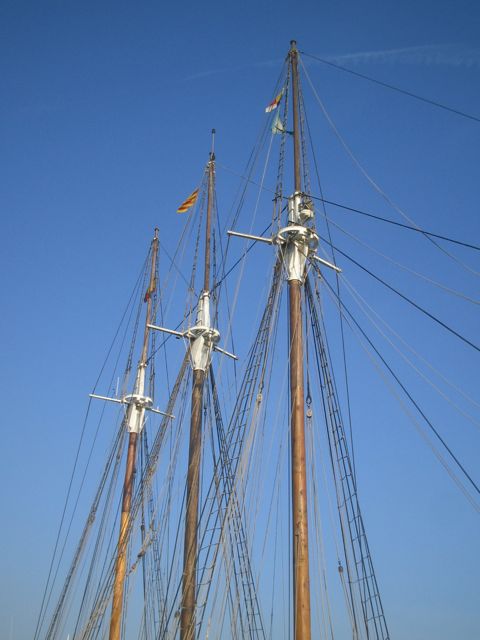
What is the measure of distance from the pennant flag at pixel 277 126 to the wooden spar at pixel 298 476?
252 inches

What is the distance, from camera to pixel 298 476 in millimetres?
14633

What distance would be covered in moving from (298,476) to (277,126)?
12612mm

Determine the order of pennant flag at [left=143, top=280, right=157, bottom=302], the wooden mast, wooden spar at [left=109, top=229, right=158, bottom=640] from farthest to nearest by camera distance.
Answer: pennant flag at [left=143, top=280, right=157, bottom=302]
wooden spar at [left=109, top=229, right=158, bottom=640]
the wooden mast

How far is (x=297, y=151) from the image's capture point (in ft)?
67.7

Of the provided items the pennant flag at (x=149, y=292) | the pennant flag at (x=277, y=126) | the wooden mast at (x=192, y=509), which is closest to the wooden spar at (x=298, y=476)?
the pennant flag at (x=277, y=126)

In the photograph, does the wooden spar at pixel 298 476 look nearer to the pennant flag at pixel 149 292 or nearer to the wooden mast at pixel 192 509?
the wooden mast at pixel 192 509

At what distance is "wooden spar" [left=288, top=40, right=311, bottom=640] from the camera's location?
13.2 metres

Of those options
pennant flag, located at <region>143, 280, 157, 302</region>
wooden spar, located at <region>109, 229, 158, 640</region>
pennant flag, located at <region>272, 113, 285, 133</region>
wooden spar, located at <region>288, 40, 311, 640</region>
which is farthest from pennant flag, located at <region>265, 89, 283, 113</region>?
pennant flag, located at <region>143, 280, 157, 302</region>

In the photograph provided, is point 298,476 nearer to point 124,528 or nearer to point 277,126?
point 277,126

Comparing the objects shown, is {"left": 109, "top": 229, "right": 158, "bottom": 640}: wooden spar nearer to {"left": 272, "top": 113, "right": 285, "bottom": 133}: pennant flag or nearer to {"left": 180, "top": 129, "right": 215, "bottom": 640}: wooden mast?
{"left": 180, "top": 129, "right": 215, "bottom": 640}: wooden mast

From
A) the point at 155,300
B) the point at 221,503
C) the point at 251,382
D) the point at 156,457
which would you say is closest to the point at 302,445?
the point at 251,382

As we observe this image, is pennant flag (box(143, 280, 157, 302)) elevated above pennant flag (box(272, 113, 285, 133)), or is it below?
above

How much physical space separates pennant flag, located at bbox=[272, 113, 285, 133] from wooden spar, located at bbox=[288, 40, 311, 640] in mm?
6406

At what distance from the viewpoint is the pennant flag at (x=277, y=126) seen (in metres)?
22.1
